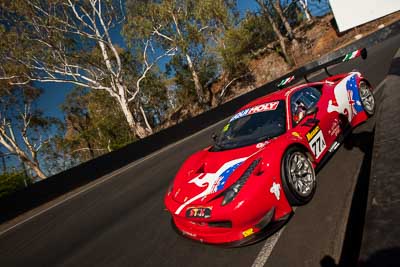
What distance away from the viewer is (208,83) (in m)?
40.7

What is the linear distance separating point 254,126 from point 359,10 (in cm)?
3130

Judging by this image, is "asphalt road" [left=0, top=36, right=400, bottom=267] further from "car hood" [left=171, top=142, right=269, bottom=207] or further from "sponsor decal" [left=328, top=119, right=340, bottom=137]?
"car hood" [left=171, top=142, right=269, bottom=207]

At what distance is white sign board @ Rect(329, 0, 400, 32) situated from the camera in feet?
93.3

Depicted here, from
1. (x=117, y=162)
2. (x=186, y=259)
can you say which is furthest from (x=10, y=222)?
(x=186, y=259)

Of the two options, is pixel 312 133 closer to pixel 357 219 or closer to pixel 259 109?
pixel 259 109

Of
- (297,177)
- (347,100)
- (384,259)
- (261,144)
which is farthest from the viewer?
(347,100)

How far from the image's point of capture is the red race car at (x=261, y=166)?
3.30 metres

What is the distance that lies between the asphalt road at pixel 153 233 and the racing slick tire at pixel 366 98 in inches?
14.6

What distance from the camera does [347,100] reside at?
5.45m

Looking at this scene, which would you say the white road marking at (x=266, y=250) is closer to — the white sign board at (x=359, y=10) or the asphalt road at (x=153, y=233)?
the asphalt road at (x=153, y=233)

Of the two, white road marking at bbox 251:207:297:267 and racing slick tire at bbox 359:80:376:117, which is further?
racing slick tire at bbox 359:80:376:117

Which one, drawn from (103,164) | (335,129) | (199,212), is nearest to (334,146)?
(335,129)

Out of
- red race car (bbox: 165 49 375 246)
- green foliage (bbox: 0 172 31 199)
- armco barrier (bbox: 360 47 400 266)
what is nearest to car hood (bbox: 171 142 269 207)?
red race car (bbox: 165 49 375 246)

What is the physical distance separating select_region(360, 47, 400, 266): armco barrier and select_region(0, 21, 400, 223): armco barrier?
960 cm
